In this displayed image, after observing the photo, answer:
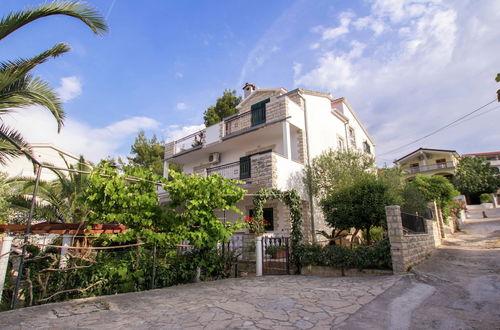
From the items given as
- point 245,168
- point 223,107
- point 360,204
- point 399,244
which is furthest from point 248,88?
point 399,244

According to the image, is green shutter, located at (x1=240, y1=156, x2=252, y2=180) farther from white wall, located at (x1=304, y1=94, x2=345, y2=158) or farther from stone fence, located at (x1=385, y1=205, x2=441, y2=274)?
stone fence, located at (x1=385, y1=205, x2=441, y2=274)

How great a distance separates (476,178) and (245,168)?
124ft

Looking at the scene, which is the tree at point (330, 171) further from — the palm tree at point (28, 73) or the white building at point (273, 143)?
the palm tree at point (28, 73)

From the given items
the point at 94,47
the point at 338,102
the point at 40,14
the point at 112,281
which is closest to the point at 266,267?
the point at 112,281

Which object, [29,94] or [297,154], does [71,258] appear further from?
[297,154]

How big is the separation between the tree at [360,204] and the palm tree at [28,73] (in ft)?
27.2

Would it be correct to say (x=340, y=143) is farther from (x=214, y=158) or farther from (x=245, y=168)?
(x=214, y=158)

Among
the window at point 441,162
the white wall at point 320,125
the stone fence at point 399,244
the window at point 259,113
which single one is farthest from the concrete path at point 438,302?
the window at point 441,162

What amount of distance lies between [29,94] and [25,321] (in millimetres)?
4002

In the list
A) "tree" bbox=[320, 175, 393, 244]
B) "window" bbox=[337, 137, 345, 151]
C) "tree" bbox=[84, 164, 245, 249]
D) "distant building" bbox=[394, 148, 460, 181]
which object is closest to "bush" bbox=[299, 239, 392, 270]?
"tree" bbox=[320, 175, 393, 244]

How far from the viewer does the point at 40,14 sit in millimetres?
4566

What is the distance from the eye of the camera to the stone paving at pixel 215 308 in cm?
355

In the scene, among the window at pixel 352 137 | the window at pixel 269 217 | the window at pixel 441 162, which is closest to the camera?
the window at pixel 269 217

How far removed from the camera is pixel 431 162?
4075cm
